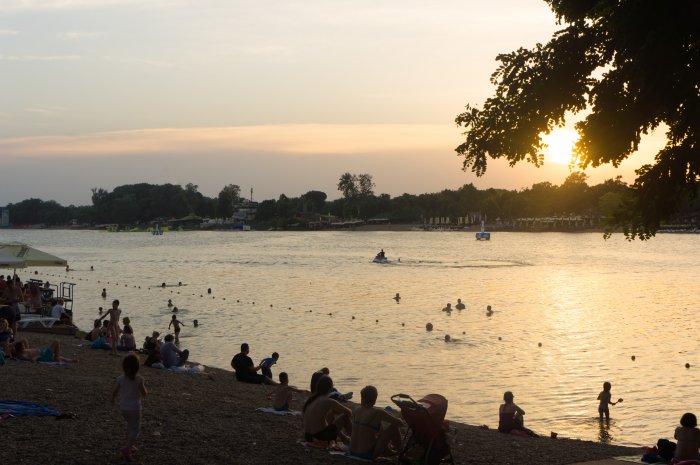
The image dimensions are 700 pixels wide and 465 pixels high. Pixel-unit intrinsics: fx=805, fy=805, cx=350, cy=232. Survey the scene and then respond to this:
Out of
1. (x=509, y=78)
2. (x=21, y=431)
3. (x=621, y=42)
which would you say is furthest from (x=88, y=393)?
(x=621, y=42)

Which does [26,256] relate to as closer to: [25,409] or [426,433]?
[25,409]

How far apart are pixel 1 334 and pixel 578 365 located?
834 inches

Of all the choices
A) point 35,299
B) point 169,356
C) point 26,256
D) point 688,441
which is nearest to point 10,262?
point 26,256

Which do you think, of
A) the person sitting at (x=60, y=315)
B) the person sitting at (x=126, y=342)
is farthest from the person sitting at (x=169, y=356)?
the person sitting at (x=60, y=315)

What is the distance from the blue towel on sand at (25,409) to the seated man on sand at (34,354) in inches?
250

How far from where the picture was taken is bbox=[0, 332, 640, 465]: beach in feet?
36.1

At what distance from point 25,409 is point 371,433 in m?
5.56

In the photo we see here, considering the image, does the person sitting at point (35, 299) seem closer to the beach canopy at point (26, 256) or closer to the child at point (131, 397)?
the beach canopy at point (26, 256)

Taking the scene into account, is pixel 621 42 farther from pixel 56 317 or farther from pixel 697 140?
pixel 56 317

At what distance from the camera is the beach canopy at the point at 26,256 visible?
30.7 meters

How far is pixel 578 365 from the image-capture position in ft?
103

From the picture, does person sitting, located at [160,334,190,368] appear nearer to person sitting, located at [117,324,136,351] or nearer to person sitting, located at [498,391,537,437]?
person sitting, located at [117,324,136,351]

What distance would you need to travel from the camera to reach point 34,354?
1942 cm

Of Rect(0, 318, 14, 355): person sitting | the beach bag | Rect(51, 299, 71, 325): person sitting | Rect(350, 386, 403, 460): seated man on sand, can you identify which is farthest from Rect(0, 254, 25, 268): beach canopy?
the beach bag
